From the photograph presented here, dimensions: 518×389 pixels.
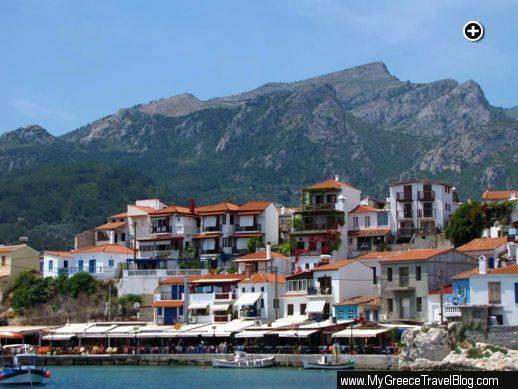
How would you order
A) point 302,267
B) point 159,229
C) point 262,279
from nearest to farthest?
1. point 262,279
2. point 302,267
3. point 159,229

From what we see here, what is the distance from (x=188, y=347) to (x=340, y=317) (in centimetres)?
1289

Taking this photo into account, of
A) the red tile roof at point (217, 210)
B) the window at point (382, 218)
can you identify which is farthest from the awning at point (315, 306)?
the red tile roof at point (217, 210)

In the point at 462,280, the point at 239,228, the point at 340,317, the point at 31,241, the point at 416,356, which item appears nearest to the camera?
the point at 416,356

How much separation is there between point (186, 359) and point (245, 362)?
24.5 ft

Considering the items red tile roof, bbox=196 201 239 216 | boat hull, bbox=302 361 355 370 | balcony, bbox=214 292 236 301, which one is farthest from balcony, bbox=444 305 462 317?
red tile roof, bbox=196 201 239 216

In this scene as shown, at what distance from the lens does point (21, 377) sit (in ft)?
229

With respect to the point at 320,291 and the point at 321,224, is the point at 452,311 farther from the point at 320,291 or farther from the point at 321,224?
the point at 321,224

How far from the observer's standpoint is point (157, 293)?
9506 cm

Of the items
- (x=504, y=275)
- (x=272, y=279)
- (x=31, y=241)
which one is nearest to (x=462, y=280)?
(x=504, y=275)

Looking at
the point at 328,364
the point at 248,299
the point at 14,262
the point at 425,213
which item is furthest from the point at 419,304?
the point at 14,262

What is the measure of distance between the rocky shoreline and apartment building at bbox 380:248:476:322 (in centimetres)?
935

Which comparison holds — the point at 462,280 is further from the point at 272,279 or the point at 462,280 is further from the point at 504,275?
the point at 272,279

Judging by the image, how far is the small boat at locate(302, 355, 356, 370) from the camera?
69.5 m

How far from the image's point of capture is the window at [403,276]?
76938mm
